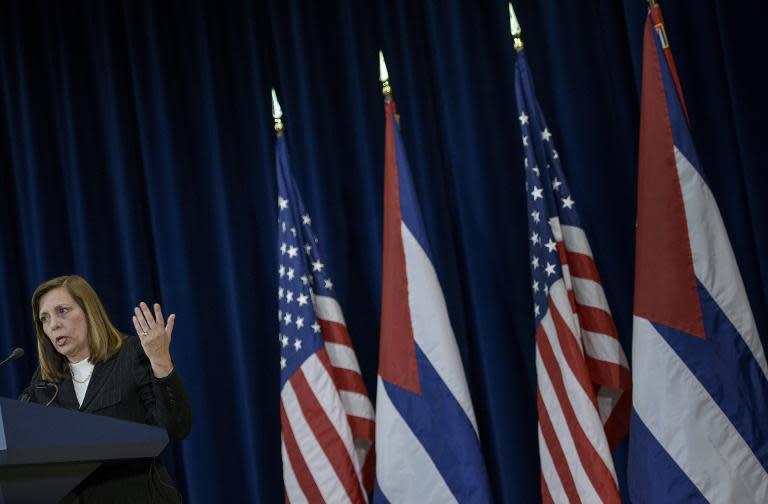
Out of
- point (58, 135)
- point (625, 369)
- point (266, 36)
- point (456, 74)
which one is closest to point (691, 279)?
point (625, 369)

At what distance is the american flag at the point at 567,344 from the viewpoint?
3598 millimetres

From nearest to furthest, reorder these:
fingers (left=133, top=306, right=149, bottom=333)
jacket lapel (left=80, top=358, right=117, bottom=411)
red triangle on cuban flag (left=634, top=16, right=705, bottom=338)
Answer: fingers (left=133, top=306, right=149, bottom=333) → jacket lapel (left=80, top=358, right=117, bottom=411) → red triangle on cuban flag (left=634, top=16, right=705, bottom=338)

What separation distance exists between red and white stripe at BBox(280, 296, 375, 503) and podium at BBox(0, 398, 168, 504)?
1.83m

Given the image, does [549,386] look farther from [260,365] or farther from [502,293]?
[260,365]

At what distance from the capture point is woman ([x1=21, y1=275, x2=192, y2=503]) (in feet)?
8.89

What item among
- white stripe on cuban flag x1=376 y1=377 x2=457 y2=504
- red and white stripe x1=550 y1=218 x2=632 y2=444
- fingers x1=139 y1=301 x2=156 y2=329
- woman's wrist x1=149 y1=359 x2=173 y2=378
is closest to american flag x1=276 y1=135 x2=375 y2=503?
white stripe on cuban flag x1=376 y1=377 x2=457 y2=504

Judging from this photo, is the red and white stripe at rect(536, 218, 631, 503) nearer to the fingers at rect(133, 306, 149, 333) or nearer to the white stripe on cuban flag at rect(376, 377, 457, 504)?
the white stripe on cuban flag at rect(376, 377, 457, 504)

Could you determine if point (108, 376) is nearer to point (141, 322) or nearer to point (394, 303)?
point (141, 322)

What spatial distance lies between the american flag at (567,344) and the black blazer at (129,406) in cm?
146

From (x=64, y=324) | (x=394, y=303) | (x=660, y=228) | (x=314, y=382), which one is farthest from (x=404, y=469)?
(x=64, y=324)

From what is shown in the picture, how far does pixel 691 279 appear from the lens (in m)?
3.39

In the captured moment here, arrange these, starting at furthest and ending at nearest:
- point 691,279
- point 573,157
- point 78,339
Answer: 1. point 573,157
2. point 691,279
3. point 78,339

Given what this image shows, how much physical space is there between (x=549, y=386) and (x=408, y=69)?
159cm

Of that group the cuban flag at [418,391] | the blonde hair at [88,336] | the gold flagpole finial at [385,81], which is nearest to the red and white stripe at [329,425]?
the cuban flag at [418,391]
